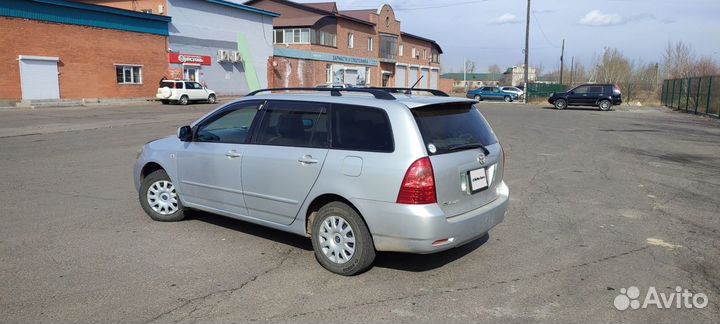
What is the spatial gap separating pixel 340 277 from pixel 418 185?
1093 millimetres

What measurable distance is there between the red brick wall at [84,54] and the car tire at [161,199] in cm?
2678

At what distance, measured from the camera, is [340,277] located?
15.4 ft

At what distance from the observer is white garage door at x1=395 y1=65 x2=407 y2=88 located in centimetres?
6988

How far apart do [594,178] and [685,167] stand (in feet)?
8.76

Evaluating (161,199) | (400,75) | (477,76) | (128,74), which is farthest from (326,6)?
(477,76)

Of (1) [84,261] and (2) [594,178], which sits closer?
(1) [84,261]

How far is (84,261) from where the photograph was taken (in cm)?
490

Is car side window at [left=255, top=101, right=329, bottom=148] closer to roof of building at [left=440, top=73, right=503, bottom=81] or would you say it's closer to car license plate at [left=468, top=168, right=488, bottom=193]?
car license plate at [left=468, top=168, right=488, bottom=193]

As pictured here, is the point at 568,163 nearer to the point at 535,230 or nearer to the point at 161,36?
the point at 535,230

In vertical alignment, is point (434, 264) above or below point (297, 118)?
below

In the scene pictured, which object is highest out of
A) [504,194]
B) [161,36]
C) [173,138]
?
[161,36]

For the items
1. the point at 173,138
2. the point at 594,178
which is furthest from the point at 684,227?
the point at 173,138

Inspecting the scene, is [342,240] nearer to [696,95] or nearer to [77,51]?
[77,51]

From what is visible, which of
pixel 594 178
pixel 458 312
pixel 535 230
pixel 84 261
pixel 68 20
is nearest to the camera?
pixel 458 312
